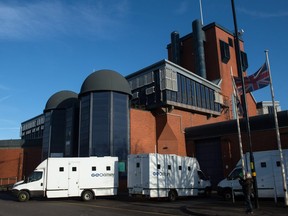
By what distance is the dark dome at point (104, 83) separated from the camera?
34.2m

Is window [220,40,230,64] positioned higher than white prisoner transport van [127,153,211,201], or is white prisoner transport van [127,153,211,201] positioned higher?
window [220,40,230,64]

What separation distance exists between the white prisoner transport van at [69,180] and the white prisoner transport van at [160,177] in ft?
7.39

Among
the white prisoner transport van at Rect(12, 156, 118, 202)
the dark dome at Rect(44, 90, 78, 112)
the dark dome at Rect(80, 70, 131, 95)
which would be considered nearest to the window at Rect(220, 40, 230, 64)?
the dark dome at Rect(80, 70, 131, 95)

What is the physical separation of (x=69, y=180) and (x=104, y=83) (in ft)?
47.4

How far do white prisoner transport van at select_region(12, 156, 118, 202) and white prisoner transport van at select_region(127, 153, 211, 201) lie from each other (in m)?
2.25

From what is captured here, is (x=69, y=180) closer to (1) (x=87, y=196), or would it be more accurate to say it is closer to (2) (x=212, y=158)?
(1) (x=87, y=196)

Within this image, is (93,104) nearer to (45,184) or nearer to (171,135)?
(171,135)

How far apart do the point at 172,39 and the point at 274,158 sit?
40.1 m

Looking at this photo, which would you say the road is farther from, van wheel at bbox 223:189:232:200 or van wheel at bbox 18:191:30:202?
van wheel at bbox 18:191:30:202

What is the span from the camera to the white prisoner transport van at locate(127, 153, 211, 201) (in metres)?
21.1

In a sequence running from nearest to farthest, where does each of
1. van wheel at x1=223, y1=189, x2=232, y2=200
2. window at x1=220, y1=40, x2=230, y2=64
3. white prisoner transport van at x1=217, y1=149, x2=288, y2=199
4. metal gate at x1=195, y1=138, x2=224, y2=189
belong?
white prisoner transport van at x1=217, y1=149, x2=288, y2=199, van wheel at x1=223, y1=189, x2=232, y2=200, metal gate at x1=195, y1=138, x2=224, y2=189, window at x1=220, y1=40, x2=230, y2=64

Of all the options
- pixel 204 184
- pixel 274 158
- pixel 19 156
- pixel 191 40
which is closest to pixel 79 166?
pixel 204 184

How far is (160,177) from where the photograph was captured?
70.5ft

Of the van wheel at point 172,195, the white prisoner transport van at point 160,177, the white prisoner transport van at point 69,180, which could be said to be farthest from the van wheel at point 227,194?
the white prisoner transport van at point 69,180
